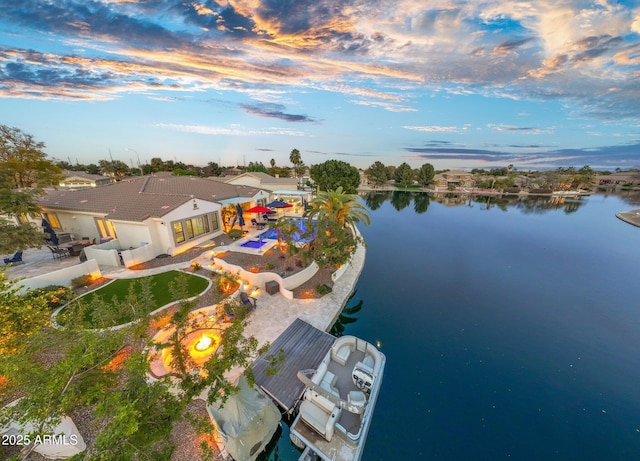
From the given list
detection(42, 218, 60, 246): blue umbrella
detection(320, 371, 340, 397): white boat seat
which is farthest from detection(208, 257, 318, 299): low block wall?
detection(42, 218, 60, 246): blue umbrella

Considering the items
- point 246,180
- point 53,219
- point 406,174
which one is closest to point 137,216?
point 53,219

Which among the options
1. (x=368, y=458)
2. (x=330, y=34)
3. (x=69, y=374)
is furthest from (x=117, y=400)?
(x=330, y=34)

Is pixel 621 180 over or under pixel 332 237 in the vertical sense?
over

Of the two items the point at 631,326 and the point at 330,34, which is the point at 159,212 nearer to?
the point at 330,34

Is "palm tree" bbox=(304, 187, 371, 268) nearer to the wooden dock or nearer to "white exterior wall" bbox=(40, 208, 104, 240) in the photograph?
the wooden dock

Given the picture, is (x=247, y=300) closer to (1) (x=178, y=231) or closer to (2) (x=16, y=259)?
(1) (x=178, y=231)
